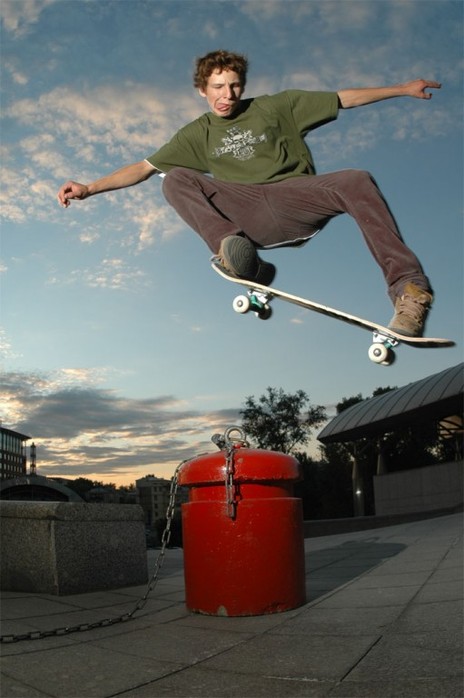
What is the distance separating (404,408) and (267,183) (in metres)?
27.7

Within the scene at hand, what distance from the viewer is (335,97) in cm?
332

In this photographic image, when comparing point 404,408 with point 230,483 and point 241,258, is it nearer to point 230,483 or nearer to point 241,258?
point 230,483

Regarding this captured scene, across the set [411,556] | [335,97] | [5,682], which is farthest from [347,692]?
[411,556]

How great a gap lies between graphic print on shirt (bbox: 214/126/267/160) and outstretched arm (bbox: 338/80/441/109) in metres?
0.50

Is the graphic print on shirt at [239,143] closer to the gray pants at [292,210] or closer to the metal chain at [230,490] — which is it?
the gray pants at [292,210]

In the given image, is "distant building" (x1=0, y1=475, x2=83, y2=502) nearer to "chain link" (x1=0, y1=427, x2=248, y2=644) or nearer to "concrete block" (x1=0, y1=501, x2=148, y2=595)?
"concrete block" (x1=0, y1=501, x2=148, y2=595)

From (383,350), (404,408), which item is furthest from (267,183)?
(404,408)

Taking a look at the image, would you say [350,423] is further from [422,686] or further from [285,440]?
[422,686]

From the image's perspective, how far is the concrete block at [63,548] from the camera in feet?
21.9

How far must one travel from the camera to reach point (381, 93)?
127 inches

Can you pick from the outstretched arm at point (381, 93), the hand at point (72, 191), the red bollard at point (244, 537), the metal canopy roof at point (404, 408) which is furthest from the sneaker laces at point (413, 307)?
the metal canopy roof at point (404, 408)

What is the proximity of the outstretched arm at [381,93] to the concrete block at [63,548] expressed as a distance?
5.12 metres

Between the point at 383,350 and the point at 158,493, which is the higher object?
the point at 383,350

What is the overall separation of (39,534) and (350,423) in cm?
2821
